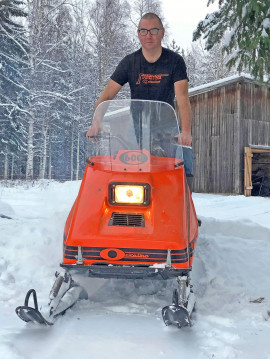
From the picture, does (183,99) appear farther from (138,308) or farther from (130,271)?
(138,308)

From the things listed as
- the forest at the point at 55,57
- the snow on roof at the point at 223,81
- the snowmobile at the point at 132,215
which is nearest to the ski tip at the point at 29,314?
the snowmobile at the point at 132,215

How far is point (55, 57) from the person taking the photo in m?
23.2

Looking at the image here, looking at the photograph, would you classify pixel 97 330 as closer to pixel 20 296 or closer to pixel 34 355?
pixel 34 355

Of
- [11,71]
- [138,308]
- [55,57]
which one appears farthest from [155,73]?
[55,57]

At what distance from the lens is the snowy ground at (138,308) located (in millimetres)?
1984

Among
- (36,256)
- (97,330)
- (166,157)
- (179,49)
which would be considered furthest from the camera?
(179,49)

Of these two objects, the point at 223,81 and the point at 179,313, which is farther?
the point at 223,81

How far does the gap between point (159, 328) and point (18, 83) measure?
59.9 ft

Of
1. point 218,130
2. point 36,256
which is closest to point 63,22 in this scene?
point 218,130

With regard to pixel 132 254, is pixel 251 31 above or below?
above

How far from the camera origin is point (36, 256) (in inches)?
144

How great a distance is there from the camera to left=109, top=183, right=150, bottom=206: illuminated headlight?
99.8 inches

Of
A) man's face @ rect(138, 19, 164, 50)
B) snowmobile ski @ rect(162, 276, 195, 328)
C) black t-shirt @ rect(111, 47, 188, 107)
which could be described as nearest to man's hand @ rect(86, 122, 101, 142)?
black t-shirt @ rect(111, 47, 188, 107)

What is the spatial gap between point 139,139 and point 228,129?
12.0 m
